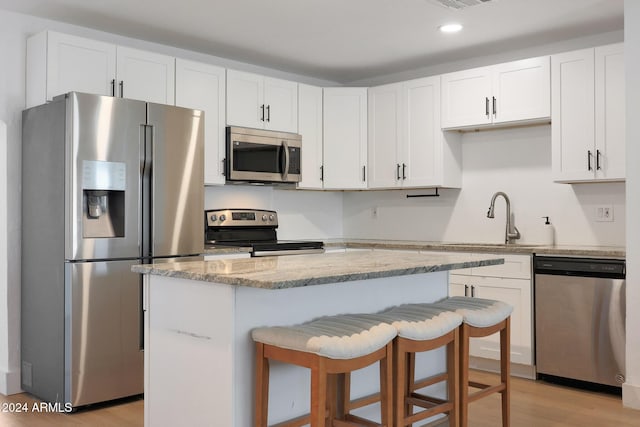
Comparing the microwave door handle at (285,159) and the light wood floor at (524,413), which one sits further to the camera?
the microwave door handle at (285,159)

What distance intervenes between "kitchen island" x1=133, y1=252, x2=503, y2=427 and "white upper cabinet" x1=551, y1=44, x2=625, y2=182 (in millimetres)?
1826

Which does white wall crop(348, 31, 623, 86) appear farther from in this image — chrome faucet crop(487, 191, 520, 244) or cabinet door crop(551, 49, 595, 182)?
chrome faucet crop(487, 191, 520, 244)

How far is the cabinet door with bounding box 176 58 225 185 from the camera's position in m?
4.42

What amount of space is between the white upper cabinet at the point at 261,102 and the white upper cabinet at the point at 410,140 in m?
0.75

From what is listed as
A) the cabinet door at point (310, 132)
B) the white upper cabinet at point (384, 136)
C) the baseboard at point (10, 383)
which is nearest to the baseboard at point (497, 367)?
the white upper cabinet at point (384, 136)

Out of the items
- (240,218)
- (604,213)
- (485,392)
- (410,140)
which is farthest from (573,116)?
(240,218)

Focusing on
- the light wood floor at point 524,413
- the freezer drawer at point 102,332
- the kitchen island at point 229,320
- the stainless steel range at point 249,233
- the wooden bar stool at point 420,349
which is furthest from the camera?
the stainless steel range at point 249,233

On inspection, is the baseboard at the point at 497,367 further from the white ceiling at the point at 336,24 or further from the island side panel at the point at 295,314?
the white ceiling at the point at 336,24

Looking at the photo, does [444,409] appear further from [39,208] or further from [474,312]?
[39,208]

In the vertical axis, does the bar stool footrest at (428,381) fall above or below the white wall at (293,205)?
below

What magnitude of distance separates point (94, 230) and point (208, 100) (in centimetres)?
142

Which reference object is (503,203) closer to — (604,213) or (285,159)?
(604,213)

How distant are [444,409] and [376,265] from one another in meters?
0.69

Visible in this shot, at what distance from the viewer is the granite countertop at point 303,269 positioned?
2.17m
